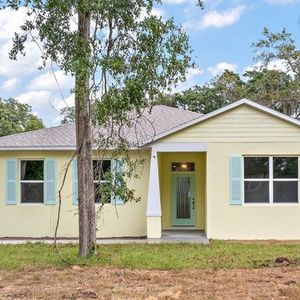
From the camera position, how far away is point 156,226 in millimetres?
14352

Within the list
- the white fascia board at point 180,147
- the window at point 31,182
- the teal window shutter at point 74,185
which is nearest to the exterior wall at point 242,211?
the white fascia board at point 180,147

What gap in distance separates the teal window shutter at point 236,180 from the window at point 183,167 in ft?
7.80

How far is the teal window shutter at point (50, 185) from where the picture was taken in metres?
15.5

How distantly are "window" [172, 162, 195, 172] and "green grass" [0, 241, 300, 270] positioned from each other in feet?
11.7

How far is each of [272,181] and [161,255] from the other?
4781 millimetres

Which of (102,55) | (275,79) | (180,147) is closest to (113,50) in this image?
(102,55)

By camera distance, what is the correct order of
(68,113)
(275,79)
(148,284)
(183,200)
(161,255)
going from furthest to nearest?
(275,79), (68,113), (183,200), (161,255), (148,284)

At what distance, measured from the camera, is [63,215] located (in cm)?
1552

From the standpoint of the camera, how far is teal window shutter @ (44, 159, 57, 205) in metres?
15.5

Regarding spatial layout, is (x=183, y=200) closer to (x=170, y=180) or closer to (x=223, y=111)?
(x=170, y=180)

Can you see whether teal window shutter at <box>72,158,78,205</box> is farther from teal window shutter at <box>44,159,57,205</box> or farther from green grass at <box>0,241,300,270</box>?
green grass at <box>0,241,300,270</box>

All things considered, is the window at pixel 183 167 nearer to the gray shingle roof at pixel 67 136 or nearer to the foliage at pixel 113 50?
the gray shingle roof at pixel 67 136

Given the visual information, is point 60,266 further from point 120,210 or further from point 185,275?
point 120,210

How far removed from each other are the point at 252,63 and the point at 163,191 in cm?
1969
